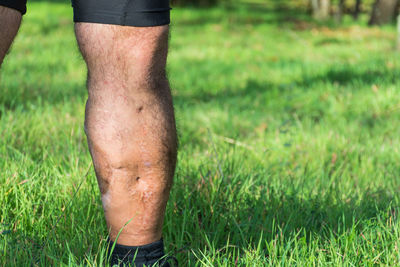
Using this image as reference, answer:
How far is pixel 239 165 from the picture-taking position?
2311 mm

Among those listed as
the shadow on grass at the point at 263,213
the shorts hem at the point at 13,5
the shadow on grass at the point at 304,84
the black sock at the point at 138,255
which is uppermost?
the shorts hem at the point at 13,5

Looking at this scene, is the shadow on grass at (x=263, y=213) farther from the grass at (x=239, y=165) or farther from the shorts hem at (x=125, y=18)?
the shorts hem at (x=125, y=18)

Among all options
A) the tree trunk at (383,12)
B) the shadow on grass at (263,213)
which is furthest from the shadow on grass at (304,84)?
the tree trunk at (383,12)

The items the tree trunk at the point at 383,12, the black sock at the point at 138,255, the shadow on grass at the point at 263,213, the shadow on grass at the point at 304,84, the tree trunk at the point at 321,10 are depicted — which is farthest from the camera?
the tree trunk at the point at 321,10

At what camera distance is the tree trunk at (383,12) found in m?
11.7

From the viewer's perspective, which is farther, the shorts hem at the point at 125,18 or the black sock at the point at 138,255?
the black sock at the point at 138,255

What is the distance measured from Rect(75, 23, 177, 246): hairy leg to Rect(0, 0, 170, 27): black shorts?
0.01 meters

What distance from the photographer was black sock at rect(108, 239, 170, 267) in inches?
49.0

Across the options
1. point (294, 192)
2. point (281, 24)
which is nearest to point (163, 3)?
point (294, 192)

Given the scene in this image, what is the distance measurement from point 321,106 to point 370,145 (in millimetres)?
1100

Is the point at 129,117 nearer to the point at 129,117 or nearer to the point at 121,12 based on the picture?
the point at 129,117

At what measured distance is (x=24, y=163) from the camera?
2.00m

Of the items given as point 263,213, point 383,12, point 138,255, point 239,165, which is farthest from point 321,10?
point 138,255

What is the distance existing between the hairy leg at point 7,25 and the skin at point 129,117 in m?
0.24
